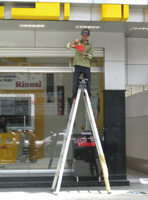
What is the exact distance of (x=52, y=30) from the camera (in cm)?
1045

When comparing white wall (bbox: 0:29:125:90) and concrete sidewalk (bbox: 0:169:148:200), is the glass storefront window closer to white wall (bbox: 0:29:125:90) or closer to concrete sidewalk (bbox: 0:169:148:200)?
white wall (bbox: 0:29:125:90)

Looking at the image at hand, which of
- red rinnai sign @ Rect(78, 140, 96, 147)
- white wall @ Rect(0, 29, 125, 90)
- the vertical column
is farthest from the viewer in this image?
white wall @ Rect(0, 29, 125, 90)

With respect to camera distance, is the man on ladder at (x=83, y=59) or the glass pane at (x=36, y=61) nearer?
the man on ladder at (x=83, y=59)

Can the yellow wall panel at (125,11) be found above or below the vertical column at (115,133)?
above

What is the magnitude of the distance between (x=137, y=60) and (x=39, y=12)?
425 cm

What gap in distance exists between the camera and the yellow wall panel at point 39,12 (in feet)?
28.8

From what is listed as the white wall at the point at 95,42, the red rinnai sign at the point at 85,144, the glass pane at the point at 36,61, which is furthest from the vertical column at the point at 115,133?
the glass pane at the point at 36,61

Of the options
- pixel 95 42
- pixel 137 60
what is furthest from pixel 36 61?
pixel 137 60

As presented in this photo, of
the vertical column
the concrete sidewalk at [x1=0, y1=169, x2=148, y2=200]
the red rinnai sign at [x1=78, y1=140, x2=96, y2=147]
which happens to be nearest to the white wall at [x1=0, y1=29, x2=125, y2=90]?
the vertical column

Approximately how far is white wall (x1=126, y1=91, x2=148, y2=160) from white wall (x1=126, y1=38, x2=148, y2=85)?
1.73 feet

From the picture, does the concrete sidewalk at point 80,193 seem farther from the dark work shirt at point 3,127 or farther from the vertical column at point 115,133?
the dark work shirt at point 3,127

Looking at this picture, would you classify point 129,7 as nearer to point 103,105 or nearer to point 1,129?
point 103,105

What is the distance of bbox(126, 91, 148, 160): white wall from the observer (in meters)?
12.3

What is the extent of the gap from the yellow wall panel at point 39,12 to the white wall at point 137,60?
375 centimetres
